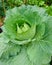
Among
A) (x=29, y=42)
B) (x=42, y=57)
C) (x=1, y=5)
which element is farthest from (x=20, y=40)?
(x=1, y=5)

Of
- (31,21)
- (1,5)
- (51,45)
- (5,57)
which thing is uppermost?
(31,21)

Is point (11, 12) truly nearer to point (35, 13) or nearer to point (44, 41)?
point (35, 13)

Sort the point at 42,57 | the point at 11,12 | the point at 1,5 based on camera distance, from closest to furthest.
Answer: the point at 42,57 → the point at 11,12 → the point at 1,5

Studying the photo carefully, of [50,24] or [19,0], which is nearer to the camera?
[50,24]

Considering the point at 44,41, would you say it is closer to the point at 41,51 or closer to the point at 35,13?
the point at 41,51

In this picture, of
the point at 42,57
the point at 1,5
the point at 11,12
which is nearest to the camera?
the point at 42,57

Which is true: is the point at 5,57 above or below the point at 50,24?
below
